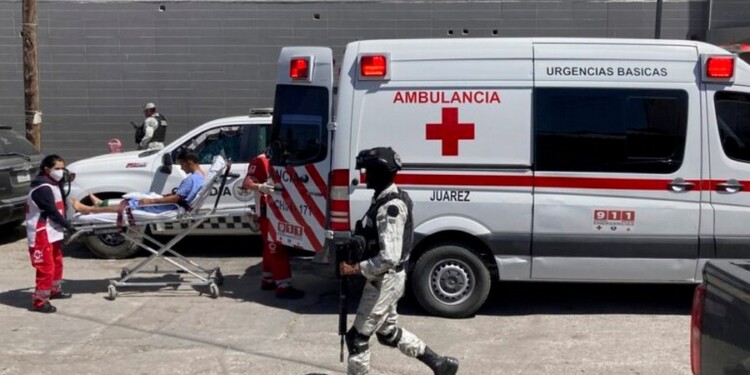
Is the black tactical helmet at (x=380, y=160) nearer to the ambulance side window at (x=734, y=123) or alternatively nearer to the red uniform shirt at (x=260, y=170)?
the red uniform shirt at (x=260, y=170)

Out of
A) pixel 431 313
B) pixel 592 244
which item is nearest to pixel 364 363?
pixel 431 313

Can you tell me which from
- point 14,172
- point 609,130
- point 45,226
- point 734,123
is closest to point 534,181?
point 609,130

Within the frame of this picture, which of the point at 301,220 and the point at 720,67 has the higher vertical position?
the point at 720,67

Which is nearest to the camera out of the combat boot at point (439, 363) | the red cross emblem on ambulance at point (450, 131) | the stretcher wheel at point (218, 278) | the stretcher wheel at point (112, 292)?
the combat boot at point (439, 363)

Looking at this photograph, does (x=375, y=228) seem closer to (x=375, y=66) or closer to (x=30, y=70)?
(x=375, y=66)

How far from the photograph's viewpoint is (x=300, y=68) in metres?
8.06

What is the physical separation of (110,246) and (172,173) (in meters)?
1.16

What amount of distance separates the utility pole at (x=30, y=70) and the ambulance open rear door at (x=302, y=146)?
232 inches

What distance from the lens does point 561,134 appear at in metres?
7.59

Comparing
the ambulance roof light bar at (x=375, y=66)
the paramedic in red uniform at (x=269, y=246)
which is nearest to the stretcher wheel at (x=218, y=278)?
the paramedic in red uniform at (x=269, y=246)

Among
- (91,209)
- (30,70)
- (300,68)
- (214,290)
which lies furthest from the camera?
(30,70)

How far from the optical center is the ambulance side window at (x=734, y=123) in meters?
7.55

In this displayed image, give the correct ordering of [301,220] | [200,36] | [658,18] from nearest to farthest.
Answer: [301,220], [658,18], [200,36]

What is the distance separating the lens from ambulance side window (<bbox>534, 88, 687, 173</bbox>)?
7531mm
